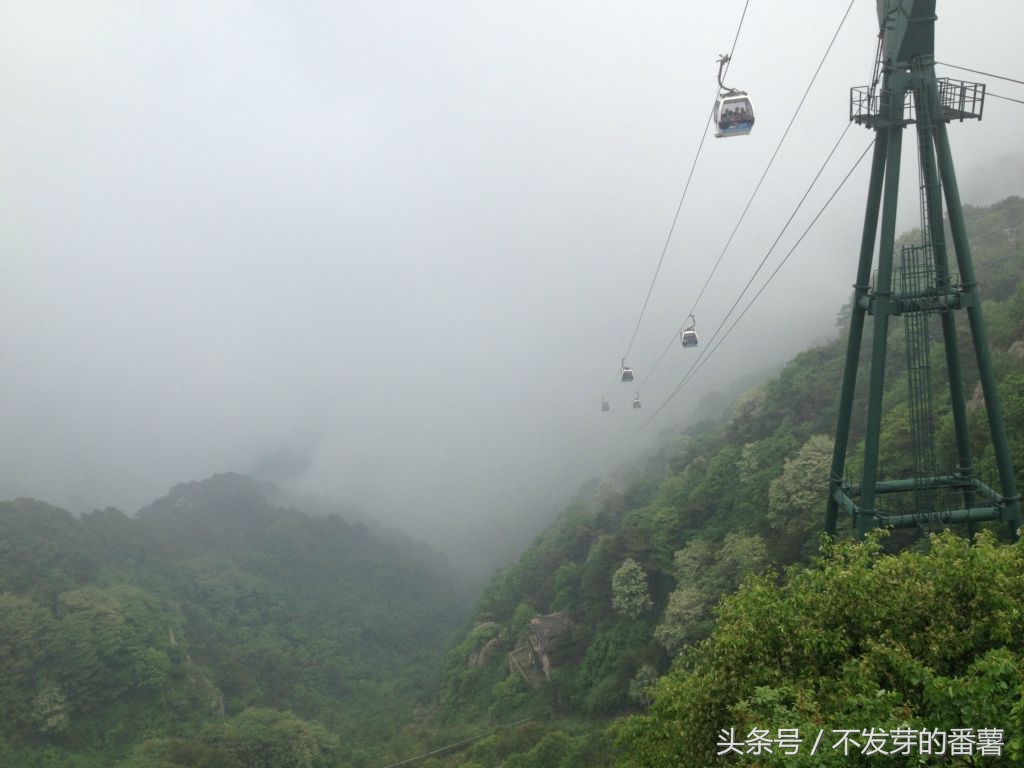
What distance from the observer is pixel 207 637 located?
64250 millimetres

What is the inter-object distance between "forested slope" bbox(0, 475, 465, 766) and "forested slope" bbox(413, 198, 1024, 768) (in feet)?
38.4

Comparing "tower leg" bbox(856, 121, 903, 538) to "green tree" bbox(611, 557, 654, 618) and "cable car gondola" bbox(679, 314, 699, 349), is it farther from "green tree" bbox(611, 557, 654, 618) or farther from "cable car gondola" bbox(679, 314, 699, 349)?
"green tree" bbox(611, 557, 654, 618)

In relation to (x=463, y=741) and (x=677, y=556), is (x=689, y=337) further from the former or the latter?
(x=463, y=741)

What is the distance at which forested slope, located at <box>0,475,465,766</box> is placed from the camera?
4406 centimetres

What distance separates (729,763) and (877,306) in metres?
9.62

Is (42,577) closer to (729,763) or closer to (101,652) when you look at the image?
(101,652)

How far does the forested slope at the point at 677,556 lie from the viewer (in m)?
27.1

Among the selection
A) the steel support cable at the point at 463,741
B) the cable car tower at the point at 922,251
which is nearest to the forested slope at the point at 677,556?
the steel support cable at the point at 463,741

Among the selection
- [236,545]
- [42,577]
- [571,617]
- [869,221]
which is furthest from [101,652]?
[869,221]

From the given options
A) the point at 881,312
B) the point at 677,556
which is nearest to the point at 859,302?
the point at 881,312

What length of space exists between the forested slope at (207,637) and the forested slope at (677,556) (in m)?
11.7

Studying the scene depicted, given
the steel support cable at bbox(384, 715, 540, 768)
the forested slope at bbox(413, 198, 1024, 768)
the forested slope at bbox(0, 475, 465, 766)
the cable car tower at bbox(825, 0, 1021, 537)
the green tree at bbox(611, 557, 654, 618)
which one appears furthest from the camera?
the forested slope at bbox(0, 475, 465, 766)

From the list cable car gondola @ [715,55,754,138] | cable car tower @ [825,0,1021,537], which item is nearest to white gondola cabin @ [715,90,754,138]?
cable car gondola @ [715,55,754,138]

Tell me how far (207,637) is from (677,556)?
48.7 m
